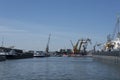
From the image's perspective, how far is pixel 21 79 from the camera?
189 ft

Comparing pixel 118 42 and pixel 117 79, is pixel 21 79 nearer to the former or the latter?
pixel 117 79

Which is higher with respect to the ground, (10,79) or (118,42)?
(118,42)

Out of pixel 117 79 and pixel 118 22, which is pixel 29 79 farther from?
pixel 118 22

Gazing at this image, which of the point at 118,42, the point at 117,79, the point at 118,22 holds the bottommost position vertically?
the point at 117,79

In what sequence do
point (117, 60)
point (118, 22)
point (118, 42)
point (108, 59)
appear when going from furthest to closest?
point (118, 22), point (118, 42), point (108, 59), point (117, 60)

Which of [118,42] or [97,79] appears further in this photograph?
[118,42]

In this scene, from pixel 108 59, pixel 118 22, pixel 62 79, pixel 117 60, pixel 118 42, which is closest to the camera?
pixel 62 79

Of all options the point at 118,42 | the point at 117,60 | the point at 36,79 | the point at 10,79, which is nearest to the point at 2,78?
the point at 10,79

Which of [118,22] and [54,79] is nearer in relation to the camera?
[54,79]

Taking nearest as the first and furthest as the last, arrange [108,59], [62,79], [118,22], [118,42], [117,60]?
[62,79]
[117,60]
[108,59]
[118,42]
[118,22]

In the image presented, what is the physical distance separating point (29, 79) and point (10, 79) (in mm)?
2968

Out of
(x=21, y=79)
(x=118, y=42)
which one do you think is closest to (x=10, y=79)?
(x=21, y=79)

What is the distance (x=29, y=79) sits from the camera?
188 feet

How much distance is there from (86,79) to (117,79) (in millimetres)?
4767
